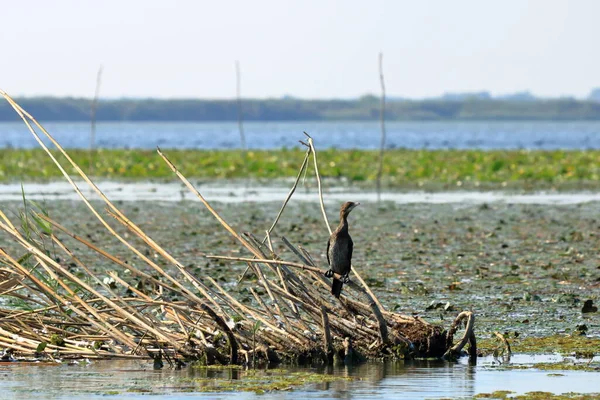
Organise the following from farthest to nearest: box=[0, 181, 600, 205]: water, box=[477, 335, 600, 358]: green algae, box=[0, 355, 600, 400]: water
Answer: box=[0, 181, 600, 205]: water
box=[477, 335, 600, 358]: green algae
box=[0, 355, 600, 400]: water

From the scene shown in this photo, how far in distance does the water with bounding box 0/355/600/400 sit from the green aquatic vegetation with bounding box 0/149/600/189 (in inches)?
928

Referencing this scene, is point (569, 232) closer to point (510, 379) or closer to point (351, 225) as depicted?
point (351, 225)

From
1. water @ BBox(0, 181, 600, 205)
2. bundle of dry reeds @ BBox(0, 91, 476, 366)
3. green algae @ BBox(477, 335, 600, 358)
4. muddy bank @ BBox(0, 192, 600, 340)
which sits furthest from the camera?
water @ BBox(0, 181, 600, 205)

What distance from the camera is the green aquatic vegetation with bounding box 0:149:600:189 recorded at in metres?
34.3

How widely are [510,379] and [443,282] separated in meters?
5.53

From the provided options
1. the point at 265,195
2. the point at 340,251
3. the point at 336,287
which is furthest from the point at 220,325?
the point at 265,195

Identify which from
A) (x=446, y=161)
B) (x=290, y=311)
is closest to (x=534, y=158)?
(x=446, y=161)

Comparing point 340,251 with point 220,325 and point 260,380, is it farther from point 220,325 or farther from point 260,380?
point 260,380

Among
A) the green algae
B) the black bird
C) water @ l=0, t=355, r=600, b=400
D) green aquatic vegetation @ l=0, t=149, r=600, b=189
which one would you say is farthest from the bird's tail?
green aquatic vegetation @ l=0, t=149, r=600, b=189

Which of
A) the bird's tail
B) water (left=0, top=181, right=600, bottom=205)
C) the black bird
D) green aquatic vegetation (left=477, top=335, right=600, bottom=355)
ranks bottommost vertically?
water (left=0, top=181, right=600, bottom=205)

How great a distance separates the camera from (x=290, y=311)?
31.3ft

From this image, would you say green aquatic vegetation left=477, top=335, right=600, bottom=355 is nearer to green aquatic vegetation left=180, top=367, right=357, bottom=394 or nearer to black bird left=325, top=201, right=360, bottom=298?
black bird left=325, top=201, right=360, bottom=298

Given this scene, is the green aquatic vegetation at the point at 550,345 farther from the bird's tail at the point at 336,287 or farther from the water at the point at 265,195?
the water at the point at 265,195

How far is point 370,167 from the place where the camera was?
3838cm
